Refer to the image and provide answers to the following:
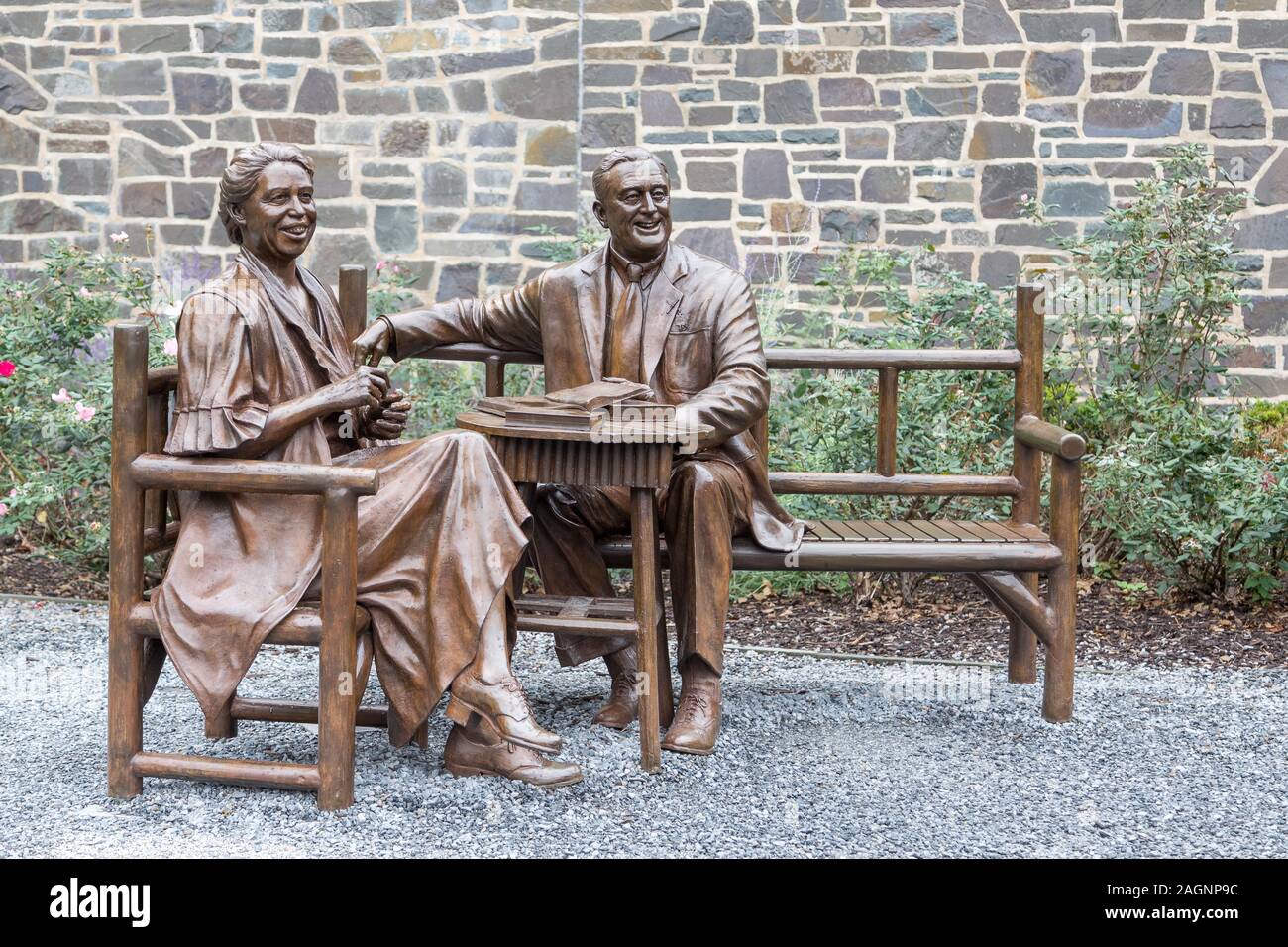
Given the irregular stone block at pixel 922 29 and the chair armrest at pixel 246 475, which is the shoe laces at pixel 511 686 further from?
the irregular stone block at pixel 922 29

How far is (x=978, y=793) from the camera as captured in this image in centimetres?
394

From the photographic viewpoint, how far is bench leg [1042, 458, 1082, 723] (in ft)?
14.8

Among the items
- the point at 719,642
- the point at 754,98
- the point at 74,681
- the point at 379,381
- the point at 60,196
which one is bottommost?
the point at 74,681

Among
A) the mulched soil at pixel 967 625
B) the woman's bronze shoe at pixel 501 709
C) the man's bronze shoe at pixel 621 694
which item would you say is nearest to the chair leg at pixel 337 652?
the woman's bronze shoe at pixel 501 709

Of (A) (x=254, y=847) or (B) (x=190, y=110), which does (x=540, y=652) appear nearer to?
(A) (x=254, y=847)

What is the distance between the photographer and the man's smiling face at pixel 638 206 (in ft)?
13.9

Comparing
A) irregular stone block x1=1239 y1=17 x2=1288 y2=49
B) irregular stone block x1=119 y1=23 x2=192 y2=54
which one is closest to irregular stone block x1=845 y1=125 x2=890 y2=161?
irregular stone block x1=1239 y1=17 x2=1288 y2=49

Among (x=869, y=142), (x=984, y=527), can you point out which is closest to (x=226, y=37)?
(x=869, y=142)

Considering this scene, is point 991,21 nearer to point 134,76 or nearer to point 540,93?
point 540,93

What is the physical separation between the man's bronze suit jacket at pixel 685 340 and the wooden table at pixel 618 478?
29 cm

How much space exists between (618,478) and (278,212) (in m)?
1.08

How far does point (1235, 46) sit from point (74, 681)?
743 centimetres

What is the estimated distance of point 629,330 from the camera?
4.38m

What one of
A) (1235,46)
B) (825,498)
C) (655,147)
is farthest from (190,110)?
(1235,46)
